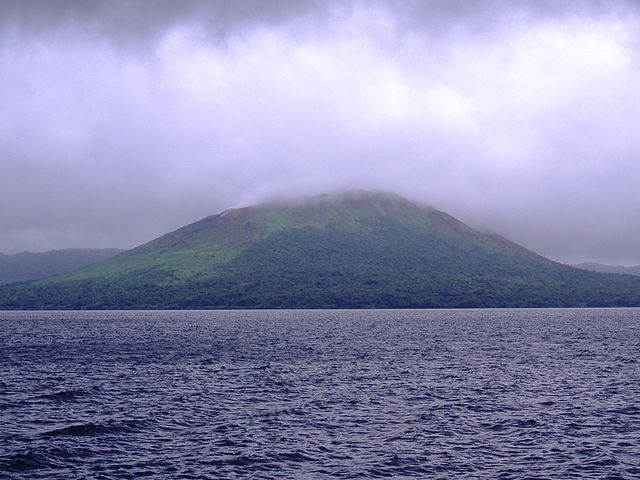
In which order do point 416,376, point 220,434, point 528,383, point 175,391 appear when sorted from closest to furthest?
point 220,434, point 175,391, point 528,383, point 416,376

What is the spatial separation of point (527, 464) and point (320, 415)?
686 inches

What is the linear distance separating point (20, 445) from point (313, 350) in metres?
69.5

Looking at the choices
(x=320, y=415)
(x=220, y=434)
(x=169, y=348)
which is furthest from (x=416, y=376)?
(x=169, y=348)

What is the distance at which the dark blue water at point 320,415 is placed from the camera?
1479 inches

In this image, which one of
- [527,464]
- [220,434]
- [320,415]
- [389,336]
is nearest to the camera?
[527,464]

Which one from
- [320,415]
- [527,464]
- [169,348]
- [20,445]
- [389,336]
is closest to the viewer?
[527,464]

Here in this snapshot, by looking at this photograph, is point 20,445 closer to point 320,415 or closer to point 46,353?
point 320,415

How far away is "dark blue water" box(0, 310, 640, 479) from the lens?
37562 millimetres

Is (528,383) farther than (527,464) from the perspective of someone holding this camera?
Yes

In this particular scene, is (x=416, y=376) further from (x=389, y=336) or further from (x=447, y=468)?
(x=389, y=336)

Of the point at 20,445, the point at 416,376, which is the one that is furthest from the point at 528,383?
the point at 20,445

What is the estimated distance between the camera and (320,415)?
168 feet

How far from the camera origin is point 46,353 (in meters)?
105

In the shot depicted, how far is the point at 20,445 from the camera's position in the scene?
41.4 metres
